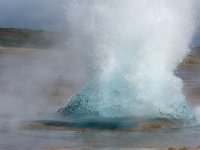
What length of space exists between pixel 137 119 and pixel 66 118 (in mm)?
1780

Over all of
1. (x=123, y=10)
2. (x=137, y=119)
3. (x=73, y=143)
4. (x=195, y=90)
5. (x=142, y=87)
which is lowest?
(x=73, y=143)

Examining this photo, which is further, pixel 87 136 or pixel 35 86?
pixel 35 86

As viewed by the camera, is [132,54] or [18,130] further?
[132,54]

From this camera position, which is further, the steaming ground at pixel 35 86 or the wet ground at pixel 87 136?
the steaming ground at pixel 35 86

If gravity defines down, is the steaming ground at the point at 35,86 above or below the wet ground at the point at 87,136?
above

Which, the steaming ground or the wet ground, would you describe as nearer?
the wet ground

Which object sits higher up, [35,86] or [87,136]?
[35,86]

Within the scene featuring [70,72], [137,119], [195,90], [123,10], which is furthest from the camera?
[70,72]

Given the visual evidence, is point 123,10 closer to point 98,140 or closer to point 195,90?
point 98,140

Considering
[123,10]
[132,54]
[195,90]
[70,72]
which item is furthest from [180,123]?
[70,72]

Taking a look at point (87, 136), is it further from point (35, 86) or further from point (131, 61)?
point (35, 86)

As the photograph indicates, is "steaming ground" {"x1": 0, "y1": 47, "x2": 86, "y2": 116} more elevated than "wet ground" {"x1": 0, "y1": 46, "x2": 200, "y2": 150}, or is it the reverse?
"steaming ground" {"x1": 0, "y1": 47, "x2": 86, "y2": 116}

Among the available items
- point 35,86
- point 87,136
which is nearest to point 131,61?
point 87,136

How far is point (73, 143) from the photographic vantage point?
12.3 m
